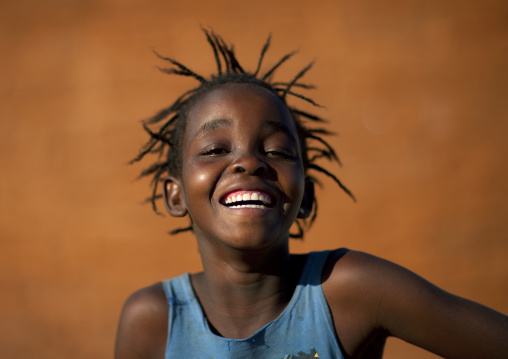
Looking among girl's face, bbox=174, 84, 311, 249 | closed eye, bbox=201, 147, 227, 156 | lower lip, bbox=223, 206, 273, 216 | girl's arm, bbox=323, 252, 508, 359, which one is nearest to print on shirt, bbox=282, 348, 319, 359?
girl's arm, bbox=323, 252, 508, 359

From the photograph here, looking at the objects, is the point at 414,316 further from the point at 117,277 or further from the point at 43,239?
the point at 43,239

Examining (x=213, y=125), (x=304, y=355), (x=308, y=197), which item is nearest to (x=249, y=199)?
(x=213, y=125)

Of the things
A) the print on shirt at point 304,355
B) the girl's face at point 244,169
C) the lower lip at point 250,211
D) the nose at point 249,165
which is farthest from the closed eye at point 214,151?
the print on shirt at point 304,355

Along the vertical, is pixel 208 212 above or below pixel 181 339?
above

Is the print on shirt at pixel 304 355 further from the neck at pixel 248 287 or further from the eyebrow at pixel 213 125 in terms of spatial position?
the eyebrow at pixel 213 125

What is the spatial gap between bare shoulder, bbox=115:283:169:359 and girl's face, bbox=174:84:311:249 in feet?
1.12

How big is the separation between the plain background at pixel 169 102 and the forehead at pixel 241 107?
11.7 ft

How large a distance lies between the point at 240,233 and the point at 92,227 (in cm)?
556

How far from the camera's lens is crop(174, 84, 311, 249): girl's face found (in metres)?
1.74

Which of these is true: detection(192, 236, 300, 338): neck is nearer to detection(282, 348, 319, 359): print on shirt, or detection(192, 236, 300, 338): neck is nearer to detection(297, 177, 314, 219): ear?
detection(282, 348, 319, 359): print on shirt

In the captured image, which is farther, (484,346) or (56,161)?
(56,161)

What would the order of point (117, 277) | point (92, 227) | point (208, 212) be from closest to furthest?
point (208, 212) → point (117, 277) → point (92, 227)

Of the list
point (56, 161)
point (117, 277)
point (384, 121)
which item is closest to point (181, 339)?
point (117, 277)

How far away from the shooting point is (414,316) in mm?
1683
